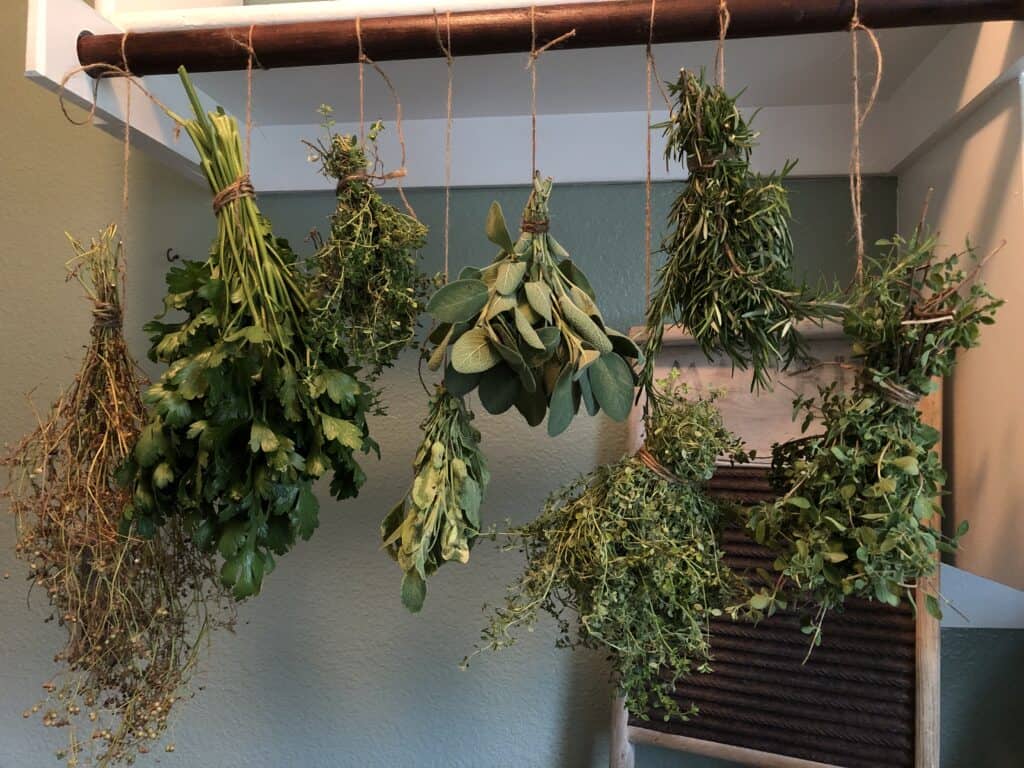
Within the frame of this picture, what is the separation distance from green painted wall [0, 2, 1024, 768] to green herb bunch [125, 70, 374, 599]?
→ 356 mm

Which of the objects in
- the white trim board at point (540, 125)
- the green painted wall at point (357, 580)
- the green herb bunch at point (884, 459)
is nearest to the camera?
the green herb bunch at point (884, 459)

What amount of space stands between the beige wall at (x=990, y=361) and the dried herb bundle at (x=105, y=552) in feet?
3.26

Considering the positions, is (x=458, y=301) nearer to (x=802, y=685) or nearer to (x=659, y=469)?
(x=659, y=469)

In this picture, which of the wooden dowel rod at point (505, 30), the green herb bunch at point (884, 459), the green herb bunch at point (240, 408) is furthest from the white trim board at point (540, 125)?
the green herb bunch at point (884, 459)

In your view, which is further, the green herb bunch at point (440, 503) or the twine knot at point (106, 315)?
the twine knot at point (106, 315)

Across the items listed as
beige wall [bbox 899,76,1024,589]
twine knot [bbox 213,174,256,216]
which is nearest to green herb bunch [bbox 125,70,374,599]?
twine knot [bbox 213,174,256,216]

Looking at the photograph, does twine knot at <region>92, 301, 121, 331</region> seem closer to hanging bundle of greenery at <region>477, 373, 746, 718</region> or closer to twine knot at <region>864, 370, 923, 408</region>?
hanging bundle of greenery at <region>477, 373, 746, 718</region>

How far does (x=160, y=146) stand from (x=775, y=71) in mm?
939

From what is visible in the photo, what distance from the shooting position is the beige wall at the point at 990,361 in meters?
0.80

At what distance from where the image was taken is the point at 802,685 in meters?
A: 0.95

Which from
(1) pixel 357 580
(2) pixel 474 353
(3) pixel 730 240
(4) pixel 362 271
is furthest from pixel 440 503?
(1) pixel 357 580

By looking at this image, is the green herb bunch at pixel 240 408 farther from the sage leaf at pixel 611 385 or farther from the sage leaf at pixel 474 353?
the sage leaf at pixel 611 385

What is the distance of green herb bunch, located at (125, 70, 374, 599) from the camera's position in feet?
2.63

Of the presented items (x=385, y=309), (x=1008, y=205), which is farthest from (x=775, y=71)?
(x=385, y=309)
